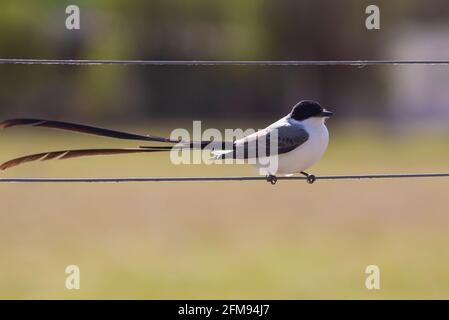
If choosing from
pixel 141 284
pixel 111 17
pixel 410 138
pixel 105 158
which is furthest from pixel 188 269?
pixel 111 17

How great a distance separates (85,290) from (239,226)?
581 centimetres

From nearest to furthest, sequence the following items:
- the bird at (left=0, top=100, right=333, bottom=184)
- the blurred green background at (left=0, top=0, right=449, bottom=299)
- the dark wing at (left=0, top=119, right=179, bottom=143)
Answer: the dark wing at (left=0, top=119, right=179, bottom=143)
the bird at (left=0, top=100, right=333, bottom=184)
the blurred green background at (left=0, top=0, right=449, bottom=299)

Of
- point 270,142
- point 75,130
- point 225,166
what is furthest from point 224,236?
point 75,130

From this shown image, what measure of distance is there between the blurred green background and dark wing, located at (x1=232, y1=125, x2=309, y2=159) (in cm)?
763

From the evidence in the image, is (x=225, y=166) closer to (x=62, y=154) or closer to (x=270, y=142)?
(x=270, y=142)

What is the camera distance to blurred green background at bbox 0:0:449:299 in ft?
56.3

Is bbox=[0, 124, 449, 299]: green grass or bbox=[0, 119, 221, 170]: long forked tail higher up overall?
bbox=[0, 119, 221, 170]: long forked tail

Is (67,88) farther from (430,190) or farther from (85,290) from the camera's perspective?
(85,290)

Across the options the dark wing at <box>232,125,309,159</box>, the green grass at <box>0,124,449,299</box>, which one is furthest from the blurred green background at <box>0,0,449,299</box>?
the dark wing at <box>232,125,309,159</box>

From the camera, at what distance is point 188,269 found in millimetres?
17375

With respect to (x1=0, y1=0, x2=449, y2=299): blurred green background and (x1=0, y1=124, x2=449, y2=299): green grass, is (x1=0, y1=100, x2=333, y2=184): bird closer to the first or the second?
(x1=0, y1=0, x2=449, y2=299): blurred green background

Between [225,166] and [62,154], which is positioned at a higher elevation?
[225,166]

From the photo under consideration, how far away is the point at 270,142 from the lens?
6.82m

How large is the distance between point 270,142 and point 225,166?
76.1ft
